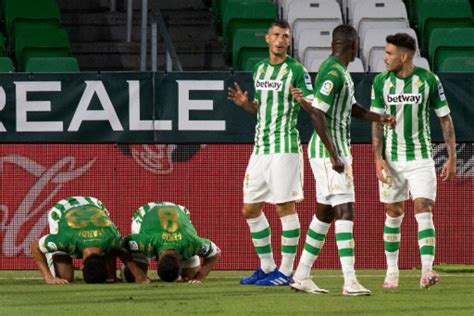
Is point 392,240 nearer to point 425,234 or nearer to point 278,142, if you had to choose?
point 425,234

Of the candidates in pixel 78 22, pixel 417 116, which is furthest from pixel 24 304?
pixel 78 22

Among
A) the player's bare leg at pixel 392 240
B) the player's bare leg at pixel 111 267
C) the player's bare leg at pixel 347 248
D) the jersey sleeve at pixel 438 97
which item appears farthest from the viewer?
the player's bare leg at pixel 111 267

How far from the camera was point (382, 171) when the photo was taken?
39.8ft

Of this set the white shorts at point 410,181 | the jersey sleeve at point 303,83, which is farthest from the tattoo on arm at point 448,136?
the jersey sleeve at point 303,83

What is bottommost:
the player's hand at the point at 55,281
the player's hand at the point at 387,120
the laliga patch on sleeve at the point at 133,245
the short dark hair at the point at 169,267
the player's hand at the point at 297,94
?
the player's hand at the point at 55,281

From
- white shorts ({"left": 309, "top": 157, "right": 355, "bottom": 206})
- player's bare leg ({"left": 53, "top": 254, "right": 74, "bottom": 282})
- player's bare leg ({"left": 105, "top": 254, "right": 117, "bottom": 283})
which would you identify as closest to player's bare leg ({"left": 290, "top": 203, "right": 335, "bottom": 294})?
white shorts ({"left": 309, "top": 157, "right": 355, "bottom": 206})

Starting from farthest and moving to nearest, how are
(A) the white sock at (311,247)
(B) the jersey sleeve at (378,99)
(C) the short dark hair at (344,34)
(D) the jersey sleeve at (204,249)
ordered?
(D) the jersey sleeve at (204,249), (B) the jersey sleeve at (378,99), (A) the white sock at (311,247), (C) the short dark hair at (344,34)

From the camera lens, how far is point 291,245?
40.9 feet

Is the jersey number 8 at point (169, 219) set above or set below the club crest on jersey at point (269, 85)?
below

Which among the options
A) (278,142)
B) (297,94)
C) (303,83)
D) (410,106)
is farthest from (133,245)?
(410,106)

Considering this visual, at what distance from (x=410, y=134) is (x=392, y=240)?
923 millimetres

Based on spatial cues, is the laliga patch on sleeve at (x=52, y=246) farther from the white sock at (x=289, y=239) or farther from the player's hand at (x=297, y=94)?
→ the player's hand at (x=297, y=94)

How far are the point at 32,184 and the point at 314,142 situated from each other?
4560 mm

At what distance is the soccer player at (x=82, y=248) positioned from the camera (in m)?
12.5
